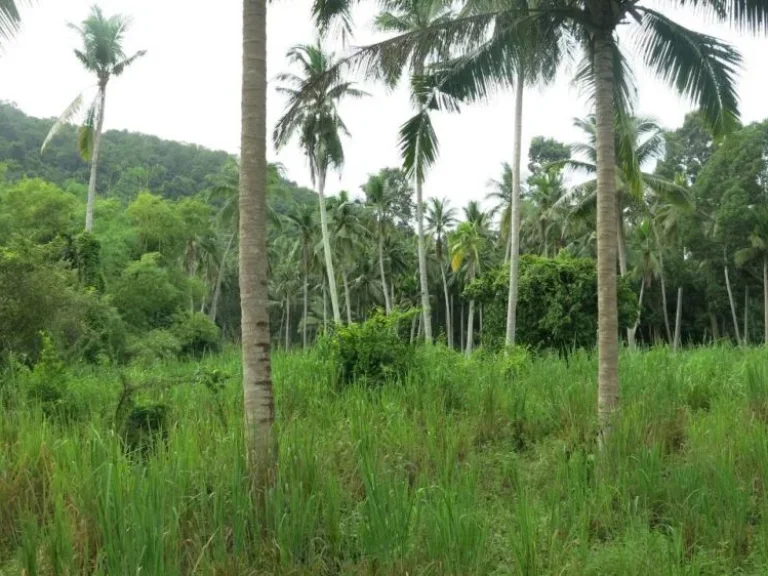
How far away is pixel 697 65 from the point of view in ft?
27.8

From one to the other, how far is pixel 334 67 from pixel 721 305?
36.0m

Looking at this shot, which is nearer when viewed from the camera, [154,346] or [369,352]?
[369,352]

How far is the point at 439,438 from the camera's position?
6613 millimetres

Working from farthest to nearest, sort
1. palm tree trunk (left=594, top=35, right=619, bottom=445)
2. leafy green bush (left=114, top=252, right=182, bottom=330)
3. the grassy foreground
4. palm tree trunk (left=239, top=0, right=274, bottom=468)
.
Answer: leafy green bush (left=114, top=252, right=182, bottom=330), palm tree trunk (left=594, top=35, right=619, bottom=445), palm tree trunk (left=239, top=0, right=274, bottom=468), the grassy foreground

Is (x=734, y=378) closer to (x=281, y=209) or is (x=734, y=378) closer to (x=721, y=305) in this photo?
(x=721, y=305)

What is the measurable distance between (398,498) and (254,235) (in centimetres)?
249

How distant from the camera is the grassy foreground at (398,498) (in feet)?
13.1

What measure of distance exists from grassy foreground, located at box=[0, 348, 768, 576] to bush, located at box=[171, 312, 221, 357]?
1702cm

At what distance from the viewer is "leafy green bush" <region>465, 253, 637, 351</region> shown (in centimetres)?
2028

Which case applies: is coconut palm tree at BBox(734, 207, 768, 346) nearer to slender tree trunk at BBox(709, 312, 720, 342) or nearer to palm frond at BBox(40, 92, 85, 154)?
slender tree trunk at BBox(709, 312, 720, 342)

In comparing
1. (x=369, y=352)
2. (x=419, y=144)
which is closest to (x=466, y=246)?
(x=369, y=352)

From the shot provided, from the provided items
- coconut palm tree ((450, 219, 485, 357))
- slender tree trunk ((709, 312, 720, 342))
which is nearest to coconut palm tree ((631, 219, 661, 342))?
slender tree trunk ((709, 312, 720, 342))

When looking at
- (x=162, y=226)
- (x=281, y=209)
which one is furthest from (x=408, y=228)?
(x=162, y=226)

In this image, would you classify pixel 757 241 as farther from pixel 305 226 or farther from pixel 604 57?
pixel 604 57
